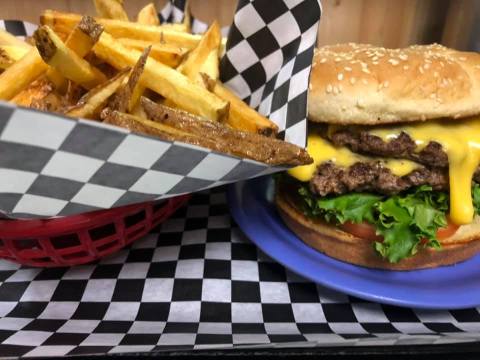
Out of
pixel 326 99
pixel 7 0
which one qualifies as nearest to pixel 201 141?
pixel 326 99

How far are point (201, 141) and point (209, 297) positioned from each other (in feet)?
2.20

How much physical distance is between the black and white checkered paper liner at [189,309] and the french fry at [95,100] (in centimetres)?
67

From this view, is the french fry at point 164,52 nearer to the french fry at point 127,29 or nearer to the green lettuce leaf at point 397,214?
the french fry at point 127,29

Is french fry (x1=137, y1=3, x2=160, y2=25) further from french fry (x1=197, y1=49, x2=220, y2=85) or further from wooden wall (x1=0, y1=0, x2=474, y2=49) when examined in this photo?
wooden wall (x1=0, y1=0, x2=474, y2=49)

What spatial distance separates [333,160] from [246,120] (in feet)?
1.33

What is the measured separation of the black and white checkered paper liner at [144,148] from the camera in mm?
1033

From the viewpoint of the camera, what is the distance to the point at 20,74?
4.45ft

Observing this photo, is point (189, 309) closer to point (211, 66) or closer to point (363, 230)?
point (363, 230)

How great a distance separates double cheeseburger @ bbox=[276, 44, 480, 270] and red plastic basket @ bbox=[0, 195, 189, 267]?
1.87 feet

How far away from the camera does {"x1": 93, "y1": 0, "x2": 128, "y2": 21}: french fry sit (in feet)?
5.62

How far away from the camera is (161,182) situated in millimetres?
1270

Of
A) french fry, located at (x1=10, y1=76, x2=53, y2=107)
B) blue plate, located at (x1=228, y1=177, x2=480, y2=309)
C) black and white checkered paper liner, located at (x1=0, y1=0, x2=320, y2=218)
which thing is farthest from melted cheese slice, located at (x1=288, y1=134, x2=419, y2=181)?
french fry, located at (x1=10, y1=76, x2=53, y2=107)

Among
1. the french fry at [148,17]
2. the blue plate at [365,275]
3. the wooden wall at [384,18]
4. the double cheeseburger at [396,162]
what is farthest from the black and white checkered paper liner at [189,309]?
the wooden wall at [384,18]

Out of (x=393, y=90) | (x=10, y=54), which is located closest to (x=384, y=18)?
(x=393, y=90)
